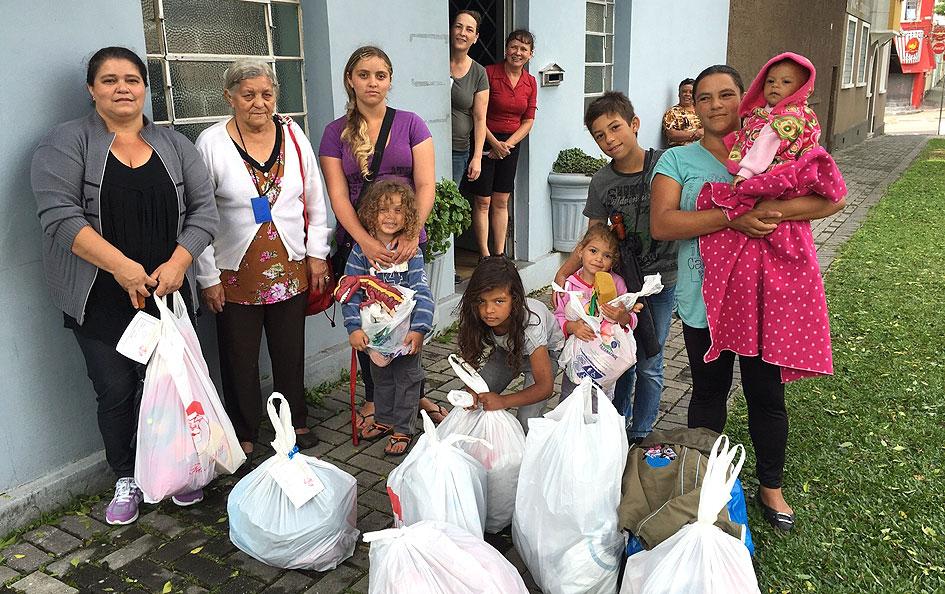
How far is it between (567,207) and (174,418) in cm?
463

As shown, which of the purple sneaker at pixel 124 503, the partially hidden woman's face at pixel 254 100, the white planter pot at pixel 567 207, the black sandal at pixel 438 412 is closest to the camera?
the purple sneaker at pixel 124 503

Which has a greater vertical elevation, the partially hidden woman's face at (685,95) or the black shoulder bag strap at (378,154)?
the partially hidden woman's face at (685,95)

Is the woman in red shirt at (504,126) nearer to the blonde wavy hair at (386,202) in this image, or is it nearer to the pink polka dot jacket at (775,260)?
the blonde wavy hair at (386,202)

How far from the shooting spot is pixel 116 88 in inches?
122

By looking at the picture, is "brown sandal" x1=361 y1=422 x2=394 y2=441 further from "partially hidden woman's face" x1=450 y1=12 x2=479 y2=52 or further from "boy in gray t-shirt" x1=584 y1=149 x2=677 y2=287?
"partially hidden woman's face" x1=450 y1=12 x2=479 y2=52

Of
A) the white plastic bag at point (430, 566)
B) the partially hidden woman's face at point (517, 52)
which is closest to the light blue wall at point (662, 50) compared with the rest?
the partially hidden woman's face at point (517, 52)

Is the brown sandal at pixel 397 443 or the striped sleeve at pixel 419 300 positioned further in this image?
the brown sandal at pixel 397 443

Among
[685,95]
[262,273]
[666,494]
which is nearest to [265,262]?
[262,273]

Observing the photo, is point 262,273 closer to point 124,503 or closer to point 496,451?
point 124,503

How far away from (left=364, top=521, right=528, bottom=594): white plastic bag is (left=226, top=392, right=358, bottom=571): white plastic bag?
53 centimetres

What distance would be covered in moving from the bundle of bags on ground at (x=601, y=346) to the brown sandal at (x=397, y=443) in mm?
1073

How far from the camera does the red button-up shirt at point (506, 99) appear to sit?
6.24 metres

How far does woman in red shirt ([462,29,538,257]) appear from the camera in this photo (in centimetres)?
616

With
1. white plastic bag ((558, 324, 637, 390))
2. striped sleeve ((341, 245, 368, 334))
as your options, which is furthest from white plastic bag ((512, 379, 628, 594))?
striped sleeve ((341, 245, 368, 334))
